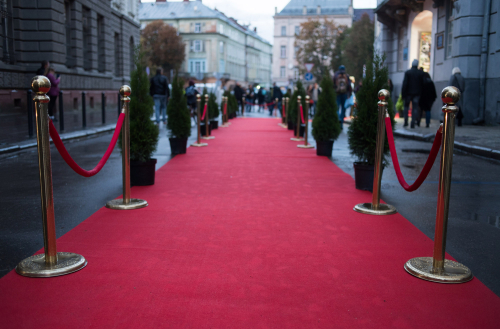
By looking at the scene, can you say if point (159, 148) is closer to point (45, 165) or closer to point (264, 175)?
point (264, 175)

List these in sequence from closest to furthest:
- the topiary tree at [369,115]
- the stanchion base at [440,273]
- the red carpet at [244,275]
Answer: the red carpet at [244,275] → the stanchion base at [440,273] → the topiary tree at [369,115]

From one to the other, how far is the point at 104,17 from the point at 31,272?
29363mm

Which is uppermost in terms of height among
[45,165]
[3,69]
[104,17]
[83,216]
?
[104,17]

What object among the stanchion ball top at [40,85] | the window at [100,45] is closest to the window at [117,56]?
the window at [100,45]

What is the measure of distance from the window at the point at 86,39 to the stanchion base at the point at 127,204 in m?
23.8

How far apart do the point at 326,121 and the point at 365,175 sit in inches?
149

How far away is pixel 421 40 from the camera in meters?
24.5

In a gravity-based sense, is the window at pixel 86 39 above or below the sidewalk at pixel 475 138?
above

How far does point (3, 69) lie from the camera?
60.0 feet

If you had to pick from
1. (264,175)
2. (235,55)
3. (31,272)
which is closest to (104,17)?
(264,175)

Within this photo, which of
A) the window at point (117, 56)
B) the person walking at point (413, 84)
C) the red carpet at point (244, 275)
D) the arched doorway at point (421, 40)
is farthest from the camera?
the window at point (117, 56)

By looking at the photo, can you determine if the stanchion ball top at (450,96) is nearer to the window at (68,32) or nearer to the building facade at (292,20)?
the window at (68,32)

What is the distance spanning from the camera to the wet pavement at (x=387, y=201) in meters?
4.23

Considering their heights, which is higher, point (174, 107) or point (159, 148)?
point (174, 107)
